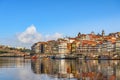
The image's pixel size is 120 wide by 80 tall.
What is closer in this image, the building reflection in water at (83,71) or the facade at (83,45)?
the building reflection in water at (83,71)

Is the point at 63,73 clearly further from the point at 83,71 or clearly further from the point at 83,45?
the point at 83,45

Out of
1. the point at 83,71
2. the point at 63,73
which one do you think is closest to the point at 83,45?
the point at 83,71

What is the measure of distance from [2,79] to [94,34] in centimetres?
12041

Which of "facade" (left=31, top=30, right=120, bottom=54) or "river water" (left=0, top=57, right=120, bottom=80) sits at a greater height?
"facade" (left=31, top=30, right=120, bottom=54)

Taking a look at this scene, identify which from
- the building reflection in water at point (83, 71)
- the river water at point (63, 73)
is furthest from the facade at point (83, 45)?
the river water at point (63, 73)

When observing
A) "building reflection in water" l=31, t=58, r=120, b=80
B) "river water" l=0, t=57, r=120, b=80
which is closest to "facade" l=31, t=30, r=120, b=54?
"building reflection in water" l=31, t=58, r=120, b=80

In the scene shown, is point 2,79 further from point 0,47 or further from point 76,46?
point 0,47

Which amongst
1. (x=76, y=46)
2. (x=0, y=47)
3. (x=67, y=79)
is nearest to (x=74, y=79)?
(x=67, y=79)

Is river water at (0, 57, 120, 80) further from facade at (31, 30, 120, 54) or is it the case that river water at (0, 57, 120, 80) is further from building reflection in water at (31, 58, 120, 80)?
facade at (31, 30, 120, 54)

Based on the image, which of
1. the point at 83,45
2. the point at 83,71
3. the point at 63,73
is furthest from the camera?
the point at 83,45

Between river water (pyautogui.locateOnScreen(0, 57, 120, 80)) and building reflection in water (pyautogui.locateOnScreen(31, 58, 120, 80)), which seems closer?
river water (pyautogui.locateOnScreen(0, 57, 120, 80))

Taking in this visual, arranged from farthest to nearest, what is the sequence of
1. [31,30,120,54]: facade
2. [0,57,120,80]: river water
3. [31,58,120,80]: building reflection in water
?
[31,30,120,54]: facade → [31,58,120,80]: building reflection in water → [0,57,120,80]: river water

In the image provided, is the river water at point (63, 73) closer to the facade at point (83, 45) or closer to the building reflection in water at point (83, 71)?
the building reflection in water at point (83, 71)

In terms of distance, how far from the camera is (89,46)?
11244 cm
